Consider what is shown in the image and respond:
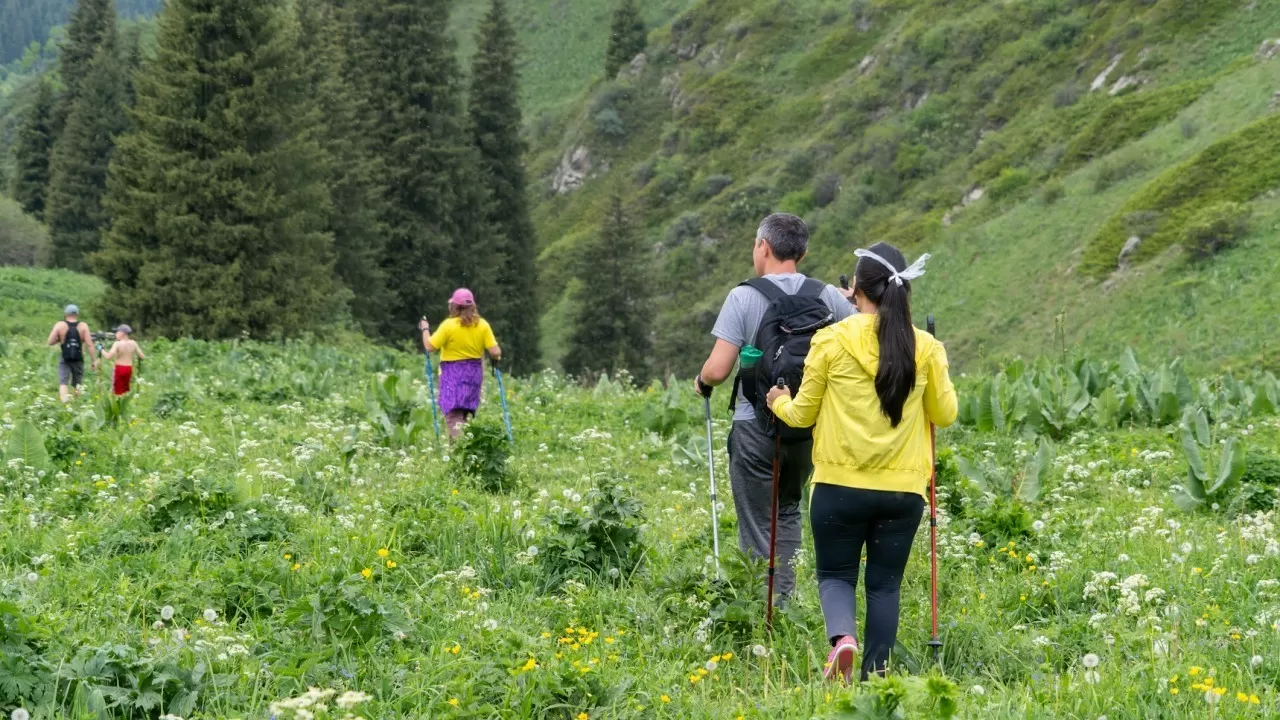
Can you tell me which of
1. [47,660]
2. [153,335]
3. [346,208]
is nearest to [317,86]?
[346,208]

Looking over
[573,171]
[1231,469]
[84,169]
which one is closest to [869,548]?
[1231,469]

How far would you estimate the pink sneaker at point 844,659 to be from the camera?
457 cm

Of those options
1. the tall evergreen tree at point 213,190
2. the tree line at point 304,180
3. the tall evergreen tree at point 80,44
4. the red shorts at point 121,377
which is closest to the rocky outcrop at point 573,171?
the tree line at point 304,180

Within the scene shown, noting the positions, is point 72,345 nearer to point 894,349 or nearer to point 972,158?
point 894,349

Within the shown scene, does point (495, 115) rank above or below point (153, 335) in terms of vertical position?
above

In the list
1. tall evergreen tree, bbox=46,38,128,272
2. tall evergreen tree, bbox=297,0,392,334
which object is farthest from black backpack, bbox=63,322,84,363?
tall evergreen tree, bbox=46,38,128,272

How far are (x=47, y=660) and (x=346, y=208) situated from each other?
36.7m

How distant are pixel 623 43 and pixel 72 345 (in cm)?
10050

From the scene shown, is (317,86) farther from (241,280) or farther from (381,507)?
(381,507)

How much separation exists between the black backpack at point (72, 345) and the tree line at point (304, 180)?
12903mm

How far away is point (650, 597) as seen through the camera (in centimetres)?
568

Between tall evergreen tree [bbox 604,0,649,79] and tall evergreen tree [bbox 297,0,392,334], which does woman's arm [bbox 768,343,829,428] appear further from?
tall evergreen tree [bbox 604,0,649,79]

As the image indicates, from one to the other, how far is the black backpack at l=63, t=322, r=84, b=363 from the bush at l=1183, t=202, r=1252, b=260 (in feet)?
101

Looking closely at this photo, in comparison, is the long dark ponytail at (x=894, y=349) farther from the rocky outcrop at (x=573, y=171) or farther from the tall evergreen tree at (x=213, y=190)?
the rocky outcrop at (x=573, y=171)
